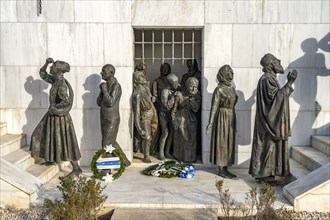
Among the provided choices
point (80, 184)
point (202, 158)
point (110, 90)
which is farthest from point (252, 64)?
point (80, 184)

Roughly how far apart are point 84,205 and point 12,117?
14.5ft

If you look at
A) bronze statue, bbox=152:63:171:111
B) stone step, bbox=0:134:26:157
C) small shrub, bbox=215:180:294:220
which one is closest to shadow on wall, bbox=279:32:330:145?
bronze statue, bbox=152:63:171:111

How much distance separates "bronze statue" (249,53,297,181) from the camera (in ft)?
21.7

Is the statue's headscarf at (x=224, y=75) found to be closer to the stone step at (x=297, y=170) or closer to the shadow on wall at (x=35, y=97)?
the stone step at (x=297, y=170)

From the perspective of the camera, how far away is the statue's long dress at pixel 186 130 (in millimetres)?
8203

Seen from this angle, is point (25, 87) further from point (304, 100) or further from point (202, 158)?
point (304, 100)

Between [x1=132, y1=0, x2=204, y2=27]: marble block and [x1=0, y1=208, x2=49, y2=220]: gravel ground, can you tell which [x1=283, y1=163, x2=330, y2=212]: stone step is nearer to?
[x1=0, y1=208, x2=49, y2=220]: gravel ground

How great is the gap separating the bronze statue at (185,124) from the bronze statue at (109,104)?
131cm

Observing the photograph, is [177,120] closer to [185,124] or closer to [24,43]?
[185,124]

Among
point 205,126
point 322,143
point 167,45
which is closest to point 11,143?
point 205,126

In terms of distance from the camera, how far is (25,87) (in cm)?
847

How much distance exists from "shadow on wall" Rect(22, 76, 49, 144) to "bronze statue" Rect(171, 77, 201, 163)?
2841mm

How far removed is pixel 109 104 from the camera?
24.4ft

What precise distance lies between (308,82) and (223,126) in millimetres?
2464
